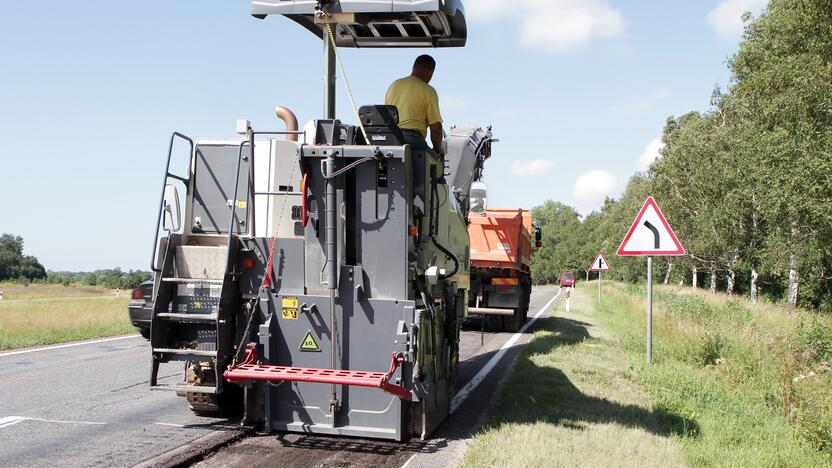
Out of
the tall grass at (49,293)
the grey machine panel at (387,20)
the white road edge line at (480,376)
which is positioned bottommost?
the tall grass at (49,293)

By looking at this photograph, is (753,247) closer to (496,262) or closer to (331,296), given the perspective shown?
(496,262)

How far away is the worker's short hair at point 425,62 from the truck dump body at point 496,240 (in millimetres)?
9942

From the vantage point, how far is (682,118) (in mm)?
54719

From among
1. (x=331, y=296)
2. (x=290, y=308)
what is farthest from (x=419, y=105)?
(x=290, y=308)

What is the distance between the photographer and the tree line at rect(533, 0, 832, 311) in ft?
66.4

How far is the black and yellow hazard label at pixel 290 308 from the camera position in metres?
6.15

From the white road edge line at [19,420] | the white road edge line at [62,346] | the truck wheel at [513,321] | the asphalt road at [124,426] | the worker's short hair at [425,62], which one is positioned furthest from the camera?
the truck wheel at [513,321]

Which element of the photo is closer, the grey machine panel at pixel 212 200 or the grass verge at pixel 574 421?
the grass verge at pixel 574 421

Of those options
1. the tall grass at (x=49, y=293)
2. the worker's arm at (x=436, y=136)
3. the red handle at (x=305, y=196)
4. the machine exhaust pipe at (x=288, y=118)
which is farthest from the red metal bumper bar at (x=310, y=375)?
A: the tall grass at (x=49, y=293)

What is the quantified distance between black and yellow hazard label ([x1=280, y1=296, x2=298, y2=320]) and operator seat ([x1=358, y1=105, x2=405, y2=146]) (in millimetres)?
1561

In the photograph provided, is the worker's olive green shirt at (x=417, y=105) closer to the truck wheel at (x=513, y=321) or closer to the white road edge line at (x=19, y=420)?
the white road edge line at (x=19, y=420)

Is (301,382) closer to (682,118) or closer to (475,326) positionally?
(475,326)

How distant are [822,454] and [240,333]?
5.96 meters

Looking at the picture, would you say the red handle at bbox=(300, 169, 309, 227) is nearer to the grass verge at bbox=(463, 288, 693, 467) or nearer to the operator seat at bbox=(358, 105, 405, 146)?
the operator seat at bbox=(358, 105, 405, 146)
